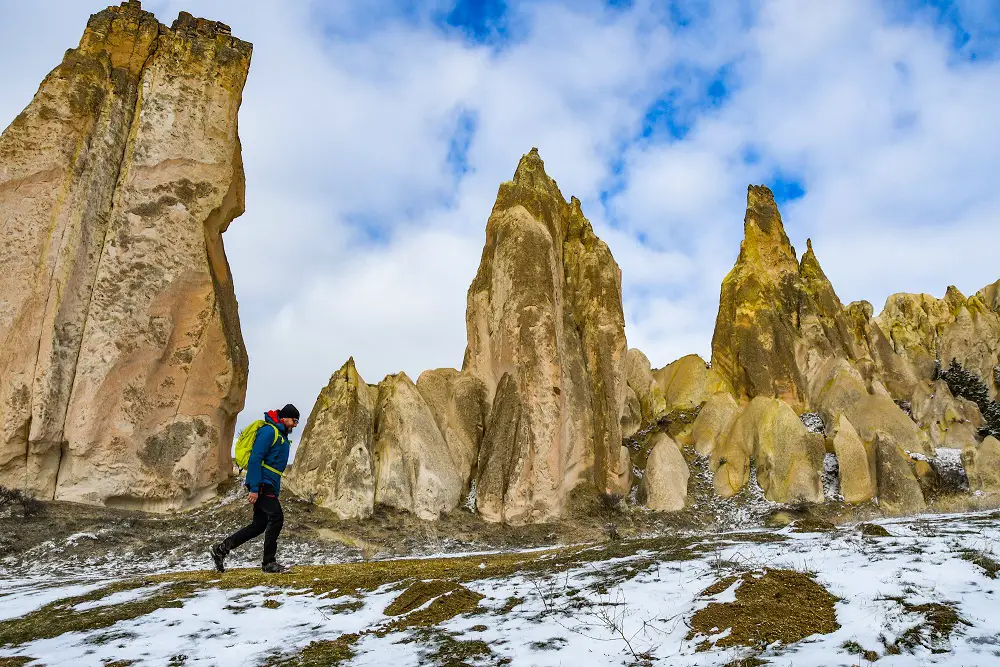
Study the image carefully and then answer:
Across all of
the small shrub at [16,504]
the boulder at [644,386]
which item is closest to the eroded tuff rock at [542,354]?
the boulder at [644,386]

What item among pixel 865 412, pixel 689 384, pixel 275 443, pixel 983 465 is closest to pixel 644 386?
pixel 689 384

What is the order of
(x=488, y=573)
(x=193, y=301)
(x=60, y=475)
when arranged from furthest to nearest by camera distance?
1. (x=193, y=301)
2. (x=60, y=475)
3. (x=488, y=573)

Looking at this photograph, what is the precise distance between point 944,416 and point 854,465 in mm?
9450

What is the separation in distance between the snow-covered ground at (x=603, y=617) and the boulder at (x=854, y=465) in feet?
46.0

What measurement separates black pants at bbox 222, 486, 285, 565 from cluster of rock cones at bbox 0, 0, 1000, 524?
5739mm

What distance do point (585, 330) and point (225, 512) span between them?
1088cm

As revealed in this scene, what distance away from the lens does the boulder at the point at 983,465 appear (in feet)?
66.7

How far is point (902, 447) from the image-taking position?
22.0 metres

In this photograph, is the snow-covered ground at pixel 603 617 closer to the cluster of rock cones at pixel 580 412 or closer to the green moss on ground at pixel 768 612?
the green moss on ground at pixel 768 612

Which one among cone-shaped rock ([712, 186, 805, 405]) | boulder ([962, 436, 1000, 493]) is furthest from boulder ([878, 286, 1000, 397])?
boulder ([962, 436, 1000, 493])

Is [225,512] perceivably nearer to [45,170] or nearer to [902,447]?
[45,170]

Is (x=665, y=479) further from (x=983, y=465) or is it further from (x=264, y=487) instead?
(x=264, y=487)

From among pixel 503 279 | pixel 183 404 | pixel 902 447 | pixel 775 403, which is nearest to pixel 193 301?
pixel 183 404

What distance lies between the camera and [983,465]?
20.8 meters
